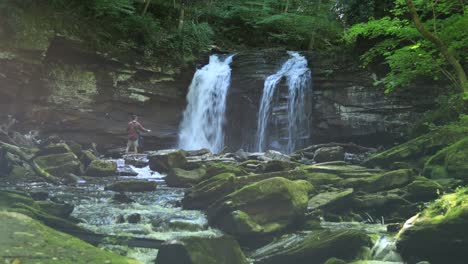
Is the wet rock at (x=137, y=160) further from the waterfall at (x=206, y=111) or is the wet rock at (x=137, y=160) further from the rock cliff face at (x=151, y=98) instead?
the waterfall at (x=206, y=111)

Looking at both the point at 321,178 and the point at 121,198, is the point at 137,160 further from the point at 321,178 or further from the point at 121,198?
the point at 321,178

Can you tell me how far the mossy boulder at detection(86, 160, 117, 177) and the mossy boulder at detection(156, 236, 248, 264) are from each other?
23.3 ft

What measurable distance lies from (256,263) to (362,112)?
12052 mm

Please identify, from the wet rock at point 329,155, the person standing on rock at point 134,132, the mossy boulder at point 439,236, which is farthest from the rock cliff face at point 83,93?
the mossy boulder at point 439,236

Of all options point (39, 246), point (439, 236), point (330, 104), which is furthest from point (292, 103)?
point (39, 246)

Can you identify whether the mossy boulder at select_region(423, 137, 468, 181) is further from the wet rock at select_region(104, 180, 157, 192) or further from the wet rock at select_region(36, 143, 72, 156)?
the wet rock at select_region(36, 143, 72, 156)

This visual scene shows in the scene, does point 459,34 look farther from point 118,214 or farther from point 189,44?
point 189,44

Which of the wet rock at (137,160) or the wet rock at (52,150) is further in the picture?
the wet rock at (137,160)

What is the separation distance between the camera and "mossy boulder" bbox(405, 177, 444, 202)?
7988 mm

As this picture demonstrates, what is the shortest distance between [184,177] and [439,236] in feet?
22.7

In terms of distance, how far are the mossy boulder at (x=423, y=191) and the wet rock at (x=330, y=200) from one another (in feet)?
Result: 3.55

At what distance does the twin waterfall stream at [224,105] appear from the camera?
18.0 meters

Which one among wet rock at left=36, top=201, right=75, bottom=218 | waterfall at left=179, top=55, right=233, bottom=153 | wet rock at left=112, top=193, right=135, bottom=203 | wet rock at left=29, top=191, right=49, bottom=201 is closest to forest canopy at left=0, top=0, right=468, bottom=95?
waterfall at left=179, top=55, right=233, bottom=153

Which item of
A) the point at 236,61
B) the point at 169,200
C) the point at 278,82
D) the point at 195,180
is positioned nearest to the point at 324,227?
the point at 169,200
